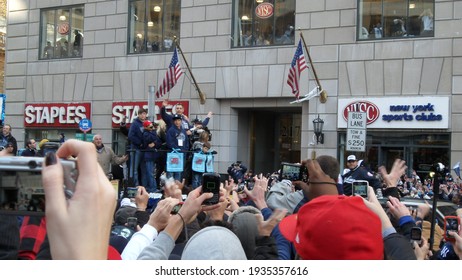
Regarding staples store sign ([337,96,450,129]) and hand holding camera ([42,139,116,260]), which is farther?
staples store sign ([337,96,450,129])

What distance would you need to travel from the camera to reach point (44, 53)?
26.8 m

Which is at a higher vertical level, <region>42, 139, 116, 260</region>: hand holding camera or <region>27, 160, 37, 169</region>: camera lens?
<region>27, 160, 37, 169</region>: camera lens

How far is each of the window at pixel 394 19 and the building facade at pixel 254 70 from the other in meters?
0.04

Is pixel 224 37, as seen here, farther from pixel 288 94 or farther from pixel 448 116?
pixel 448 116

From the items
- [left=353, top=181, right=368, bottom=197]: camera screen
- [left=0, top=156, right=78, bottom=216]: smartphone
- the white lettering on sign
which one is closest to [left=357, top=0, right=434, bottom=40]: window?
the white lettering on sign

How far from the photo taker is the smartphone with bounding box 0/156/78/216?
208 cm

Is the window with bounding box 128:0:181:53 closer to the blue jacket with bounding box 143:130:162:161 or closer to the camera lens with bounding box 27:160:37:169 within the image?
the blue jacket with bounding box 143:130:162:161

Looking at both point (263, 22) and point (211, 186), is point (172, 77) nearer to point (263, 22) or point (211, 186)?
point (263, 22)

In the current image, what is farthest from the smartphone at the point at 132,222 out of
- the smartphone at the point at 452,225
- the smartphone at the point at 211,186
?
the smartphone at the point at 452,225

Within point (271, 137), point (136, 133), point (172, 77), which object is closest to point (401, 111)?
point (271, 137)

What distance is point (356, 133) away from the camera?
48.1ft

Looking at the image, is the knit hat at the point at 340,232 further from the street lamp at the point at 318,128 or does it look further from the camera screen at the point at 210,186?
the street lamp at the point at 318,128

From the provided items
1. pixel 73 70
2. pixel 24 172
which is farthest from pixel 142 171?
pixel 24 172
